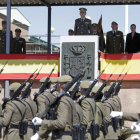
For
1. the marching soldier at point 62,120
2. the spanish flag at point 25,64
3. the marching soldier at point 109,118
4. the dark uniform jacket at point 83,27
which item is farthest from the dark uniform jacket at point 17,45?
the marching soldier at point 62,120

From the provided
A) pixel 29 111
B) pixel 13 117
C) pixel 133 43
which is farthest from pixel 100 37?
pixel 13 117

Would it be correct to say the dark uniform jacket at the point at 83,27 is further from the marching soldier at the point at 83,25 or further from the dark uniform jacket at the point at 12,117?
the dark uniform jacket at the point at 12,117

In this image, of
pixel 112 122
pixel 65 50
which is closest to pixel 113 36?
pixel 65 50

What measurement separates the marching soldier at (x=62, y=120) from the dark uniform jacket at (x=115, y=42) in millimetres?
6749

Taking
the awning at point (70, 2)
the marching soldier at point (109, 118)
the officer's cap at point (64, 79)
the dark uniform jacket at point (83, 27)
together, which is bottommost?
the marching soldier at point (109, 118)

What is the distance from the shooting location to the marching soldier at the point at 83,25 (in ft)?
42.3

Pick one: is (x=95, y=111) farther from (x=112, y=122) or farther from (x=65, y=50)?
(x=65, y=50)

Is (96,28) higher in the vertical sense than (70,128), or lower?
higher

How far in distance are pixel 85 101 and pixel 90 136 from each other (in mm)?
783

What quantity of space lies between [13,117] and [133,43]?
6.17 meters

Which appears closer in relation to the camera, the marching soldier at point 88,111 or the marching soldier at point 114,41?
the marching soldier at point 88,111

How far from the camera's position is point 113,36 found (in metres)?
13.3

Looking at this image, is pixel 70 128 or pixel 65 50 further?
pixel 65 50

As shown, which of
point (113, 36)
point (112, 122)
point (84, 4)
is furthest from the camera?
point (84, 4)
